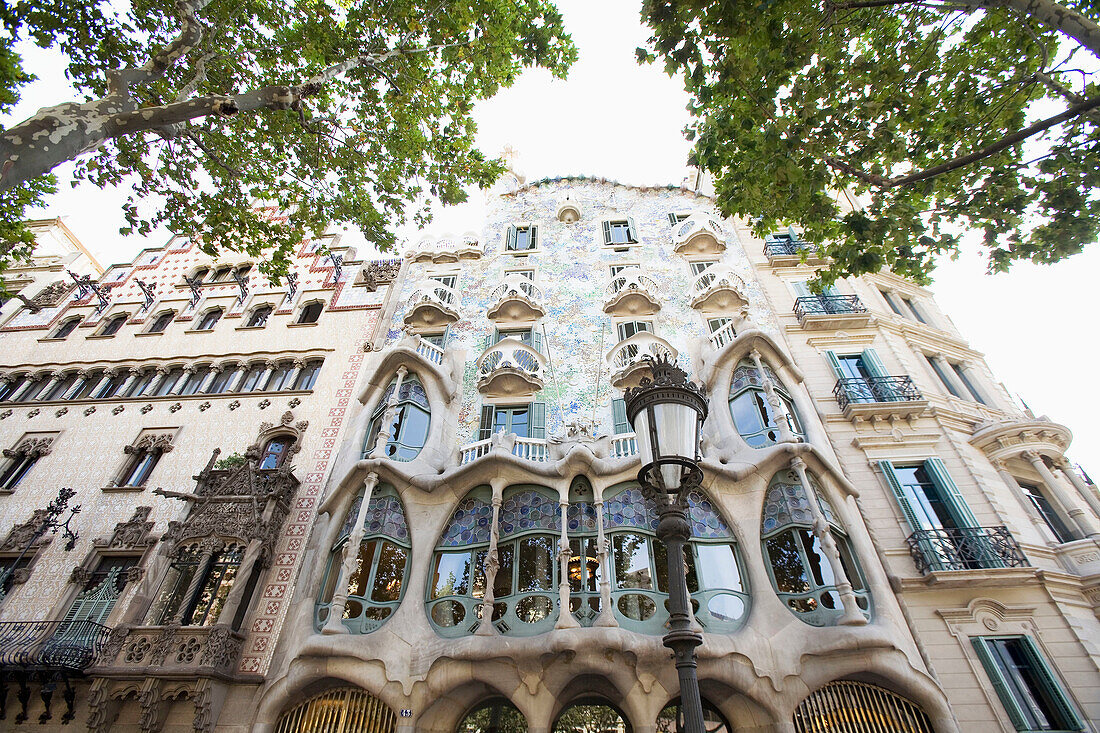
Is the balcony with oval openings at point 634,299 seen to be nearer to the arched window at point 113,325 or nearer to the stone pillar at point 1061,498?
the stone pillar at point 1061,498

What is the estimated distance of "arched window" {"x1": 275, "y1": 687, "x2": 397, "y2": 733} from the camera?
32.4 ft

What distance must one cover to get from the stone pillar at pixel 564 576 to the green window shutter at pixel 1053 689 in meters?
8.13

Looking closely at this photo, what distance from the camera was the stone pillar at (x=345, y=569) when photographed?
10107 mm

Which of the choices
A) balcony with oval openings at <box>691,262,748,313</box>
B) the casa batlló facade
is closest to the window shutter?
the casa batlló facade

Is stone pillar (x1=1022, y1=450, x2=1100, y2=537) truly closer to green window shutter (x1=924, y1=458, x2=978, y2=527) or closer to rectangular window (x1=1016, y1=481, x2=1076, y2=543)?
rectangular window (x1=1016, y1=481, x2=1076, y2=543)

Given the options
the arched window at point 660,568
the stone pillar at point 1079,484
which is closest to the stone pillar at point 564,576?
the arched window at point 660,568

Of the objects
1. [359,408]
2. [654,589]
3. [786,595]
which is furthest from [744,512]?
[359,408]

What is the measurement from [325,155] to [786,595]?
45.0 feet

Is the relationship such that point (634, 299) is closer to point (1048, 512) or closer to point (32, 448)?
point (1048, 512)

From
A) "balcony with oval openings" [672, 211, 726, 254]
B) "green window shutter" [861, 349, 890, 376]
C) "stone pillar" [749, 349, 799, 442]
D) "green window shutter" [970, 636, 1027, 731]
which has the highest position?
"balcony with oval openings" [672, 211, 726, 254]

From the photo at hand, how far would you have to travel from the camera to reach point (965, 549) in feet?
35.2

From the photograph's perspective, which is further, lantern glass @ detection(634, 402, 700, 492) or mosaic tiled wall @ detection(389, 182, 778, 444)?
mosaic tiled wall @ detection(389, 182, 778, 444)

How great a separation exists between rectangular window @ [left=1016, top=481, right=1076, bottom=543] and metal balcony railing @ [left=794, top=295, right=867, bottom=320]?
5658mm

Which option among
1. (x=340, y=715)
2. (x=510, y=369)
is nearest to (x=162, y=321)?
(x=510, y=369)
